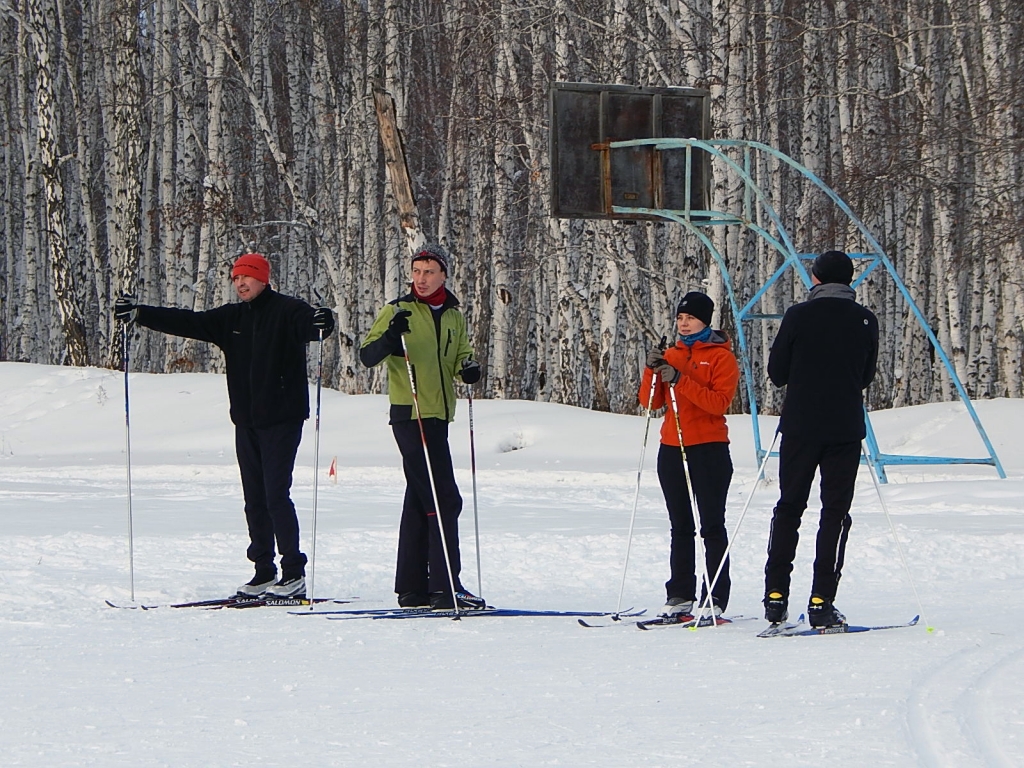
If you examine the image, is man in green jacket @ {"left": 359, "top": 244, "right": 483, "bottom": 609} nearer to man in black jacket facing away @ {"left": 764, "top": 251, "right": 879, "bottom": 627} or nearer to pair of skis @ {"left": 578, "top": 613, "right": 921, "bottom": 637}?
pair of skis @ {"left": 578, "top": 613, "right": 921, "bottom": 637}

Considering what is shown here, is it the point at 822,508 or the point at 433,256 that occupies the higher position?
the point at 433,256

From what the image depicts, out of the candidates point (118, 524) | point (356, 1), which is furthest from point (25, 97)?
point (118, 524)

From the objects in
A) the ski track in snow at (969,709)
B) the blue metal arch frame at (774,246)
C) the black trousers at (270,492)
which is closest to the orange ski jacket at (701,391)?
the ski track in snow at (969,709)

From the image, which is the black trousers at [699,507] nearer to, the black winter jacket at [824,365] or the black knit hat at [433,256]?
the black winter jacket at [824,365]

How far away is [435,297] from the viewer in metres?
7.49

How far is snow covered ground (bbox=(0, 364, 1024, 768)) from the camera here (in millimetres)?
4262

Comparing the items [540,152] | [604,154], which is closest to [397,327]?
[604,154]

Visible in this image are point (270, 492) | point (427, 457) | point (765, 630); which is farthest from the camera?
point (270, 492)

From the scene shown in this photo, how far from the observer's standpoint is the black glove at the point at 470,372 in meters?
7.24

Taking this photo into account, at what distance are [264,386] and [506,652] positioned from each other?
A: 2.24 meters

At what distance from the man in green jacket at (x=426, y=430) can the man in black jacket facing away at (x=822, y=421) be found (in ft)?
5.00

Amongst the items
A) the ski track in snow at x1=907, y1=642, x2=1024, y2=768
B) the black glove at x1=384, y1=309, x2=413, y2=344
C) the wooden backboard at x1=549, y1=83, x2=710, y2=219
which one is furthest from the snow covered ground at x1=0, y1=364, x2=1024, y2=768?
the wooden backboard at x1=549, y1=83, x2=710, y2=219

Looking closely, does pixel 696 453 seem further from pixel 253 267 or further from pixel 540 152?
pixel 540 152

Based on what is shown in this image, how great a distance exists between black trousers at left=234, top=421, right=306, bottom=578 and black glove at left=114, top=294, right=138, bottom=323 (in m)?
0.79
